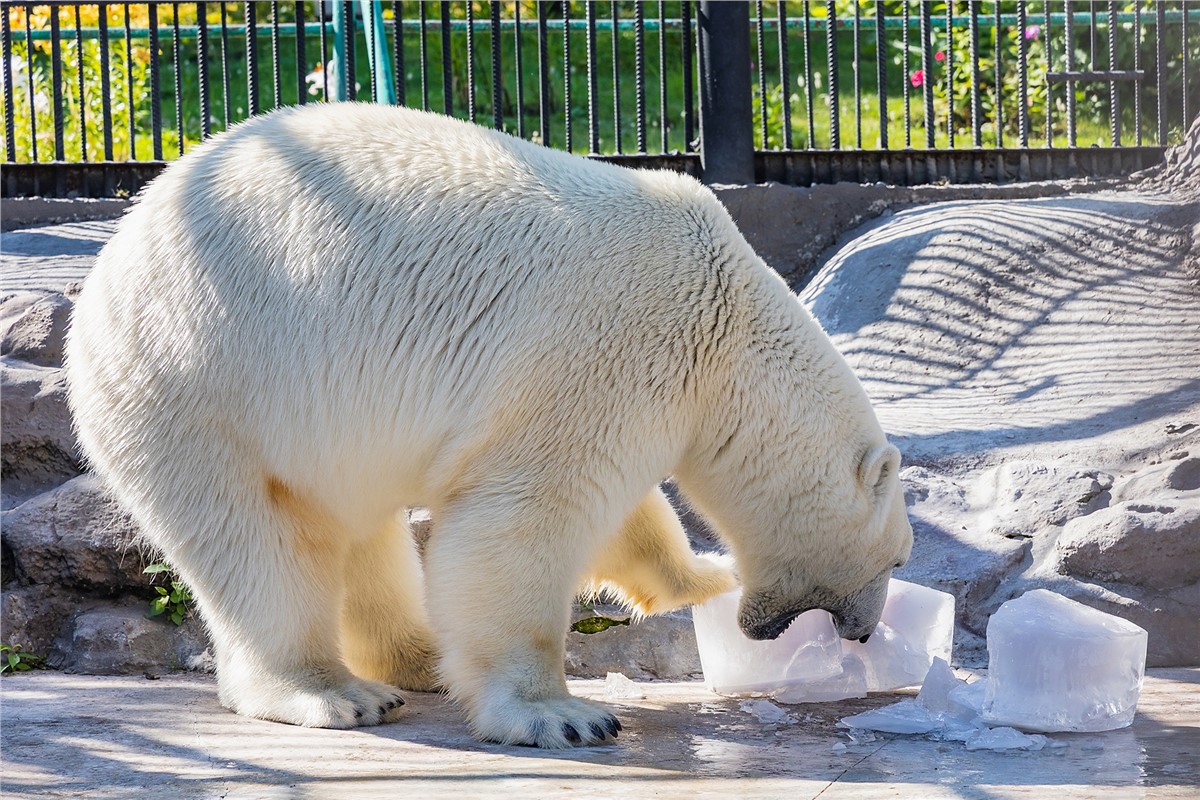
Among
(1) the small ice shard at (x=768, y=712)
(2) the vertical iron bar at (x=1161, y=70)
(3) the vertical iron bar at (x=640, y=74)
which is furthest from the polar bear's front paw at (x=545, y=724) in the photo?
(2) the vertical iron bar at (x=1161, y=70)

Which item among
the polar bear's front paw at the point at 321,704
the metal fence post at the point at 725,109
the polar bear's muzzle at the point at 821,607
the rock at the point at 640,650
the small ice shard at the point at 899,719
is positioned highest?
the metal fence post at the point at 725,109

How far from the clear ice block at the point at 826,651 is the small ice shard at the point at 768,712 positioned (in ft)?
0.41

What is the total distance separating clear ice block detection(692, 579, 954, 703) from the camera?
3.80m

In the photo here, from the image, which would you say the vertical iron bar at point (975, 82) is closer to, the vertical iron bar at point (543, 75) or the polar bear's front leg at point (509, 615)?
the vertical iron bar at point (543, 75)

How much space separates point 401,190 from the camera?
3.43m

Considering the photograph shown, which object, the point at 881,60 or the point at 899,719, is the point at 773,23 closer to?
the point at 881,60

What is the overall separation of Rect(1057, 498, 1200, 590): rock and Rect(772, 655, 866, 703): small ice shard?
86 centimetres

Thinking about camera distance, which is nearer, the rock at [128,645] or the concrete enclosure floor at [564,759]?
the concrete enclosure floor at [564,759]

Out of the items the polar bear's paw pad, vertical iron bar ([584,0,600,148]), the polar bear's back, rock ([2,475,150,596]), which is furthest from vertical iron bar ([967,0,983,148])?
the polar bear's paw pad

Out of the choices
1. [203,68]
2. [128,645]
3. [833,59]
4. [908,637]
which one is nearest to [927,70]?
[833,59]

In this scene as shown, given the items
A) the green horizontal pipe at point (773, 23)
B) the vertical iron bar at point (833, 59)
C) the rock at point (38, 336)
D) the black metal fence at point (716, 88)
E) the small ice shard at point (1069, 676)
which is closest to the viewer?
the small ice shard at point (1069, 676)

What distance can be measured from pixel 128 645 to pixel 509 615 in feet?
5.06

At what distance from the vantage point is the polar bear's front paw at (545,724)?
319 cm

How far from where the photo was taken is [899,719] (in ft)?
11.2
